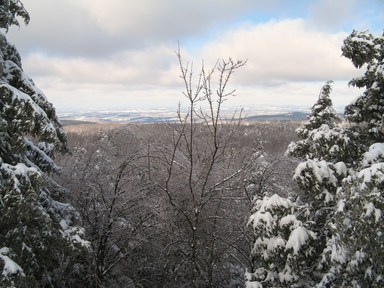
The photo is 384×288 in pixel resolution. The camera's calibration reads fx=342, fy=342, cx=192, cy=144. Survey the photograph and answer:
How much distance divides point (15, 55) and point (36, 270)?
163 inches

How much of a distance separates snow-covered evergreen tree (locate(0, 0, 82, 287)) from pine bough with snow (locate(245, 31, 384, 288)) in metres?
3.72

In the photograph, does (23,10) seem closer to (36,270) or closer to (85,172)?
(36,270)

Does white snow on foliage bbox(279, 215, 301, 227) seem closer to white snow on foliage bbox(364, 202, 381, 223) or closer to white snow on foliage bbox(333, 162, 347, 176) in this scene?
white snow on foliage bbox(333, 162, 347, 176)

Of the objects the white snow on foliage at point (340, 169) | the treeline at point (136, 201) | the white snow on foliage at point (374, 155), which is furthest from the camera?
the treeline at point (136, 201)

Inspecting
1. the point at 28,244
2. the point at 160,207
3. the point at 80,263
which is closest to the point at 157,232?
the point at 160,207

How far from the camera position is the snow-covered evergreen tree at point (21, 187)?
489 centimetres

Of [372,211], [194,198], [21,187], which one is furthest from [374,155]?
[21,187]

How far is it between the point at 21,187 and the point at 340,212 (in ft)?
15.6

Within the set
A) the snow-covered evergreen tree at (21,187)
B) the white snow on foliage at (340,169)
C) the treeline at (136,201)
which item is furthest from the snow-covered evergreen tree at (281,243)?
the snow-covered evergreen tree at (21,187)

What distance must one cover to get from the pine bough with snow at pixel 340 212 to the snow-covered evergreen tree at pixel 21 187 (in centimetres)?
372

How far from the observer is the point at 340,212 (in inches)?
202

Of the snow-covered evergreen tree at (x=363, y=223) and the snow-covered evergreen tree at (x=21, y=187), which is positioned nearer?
the snow-covered evergreen tree at (x=363, y=223)

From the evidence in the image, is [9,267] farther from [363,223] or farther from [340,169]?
[340,169]

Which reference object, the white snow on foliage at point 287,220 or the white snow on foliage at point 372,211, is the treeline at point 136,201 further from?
the white snow on foliage at point 372,211
